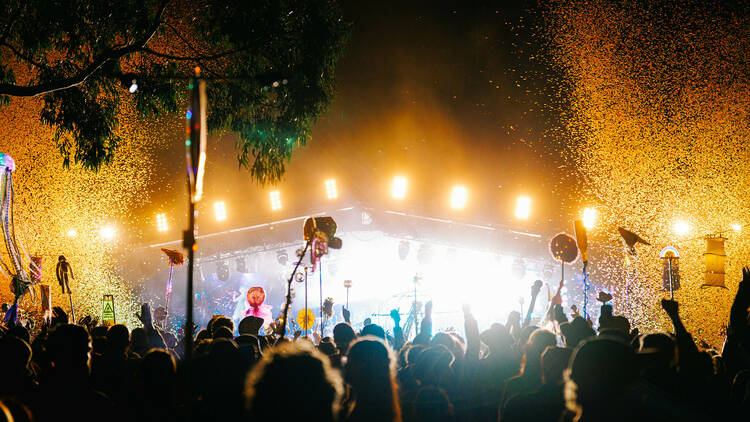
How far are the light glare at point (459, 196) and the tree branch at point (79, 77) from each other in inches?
489

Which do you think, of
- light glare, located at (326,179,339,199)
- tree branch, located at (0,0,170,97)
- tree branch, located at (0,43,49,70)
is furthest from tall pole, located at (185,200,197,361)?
light glare, located at (326,179,339,199)

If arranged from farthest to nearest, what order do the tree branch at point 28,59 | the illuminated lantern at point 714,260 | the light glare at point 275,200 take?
1. the light glare at point 275,200
2. the illuminated lantern at point 714,260
3. the tree branch at point 28,59

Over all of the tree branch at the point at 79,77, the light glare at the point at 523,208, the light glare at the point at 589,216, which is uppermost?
the tree branch at the point at 79,77

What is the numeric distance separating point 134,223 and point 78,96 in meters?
13.8

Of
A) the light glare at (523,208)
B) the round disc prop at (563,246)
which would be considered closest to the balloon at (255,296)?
the round disc prop at (563,246)

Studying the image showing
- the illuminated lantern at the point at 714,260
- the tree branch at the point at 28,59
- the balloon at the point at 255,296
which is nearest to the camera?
the tree branch at the point at 28,59

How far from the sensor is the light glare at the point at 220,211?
740 inches

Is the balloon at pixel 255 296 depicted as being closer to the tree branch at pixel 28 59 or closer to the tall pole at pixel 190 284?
the tree branch at pixel 28 59

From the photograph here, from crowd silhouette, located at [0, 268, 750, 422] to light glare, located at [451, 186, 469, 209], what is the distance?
13.3 m

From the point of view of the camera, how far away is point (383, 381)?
95.6 inches

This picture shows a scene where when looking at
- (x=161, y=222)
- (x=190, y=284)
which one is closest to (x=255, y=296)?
(x=161, y=222)

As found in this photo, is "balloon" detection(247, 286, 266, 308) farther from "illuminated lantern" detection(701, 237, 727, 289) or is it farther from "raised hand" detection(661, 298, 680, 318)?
"illuminated lantern" detection(701, 237, 727, 289)

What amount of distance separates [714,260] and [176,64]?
1589 centimetres

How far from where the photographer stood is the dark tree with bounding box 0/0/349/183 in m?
7.23
